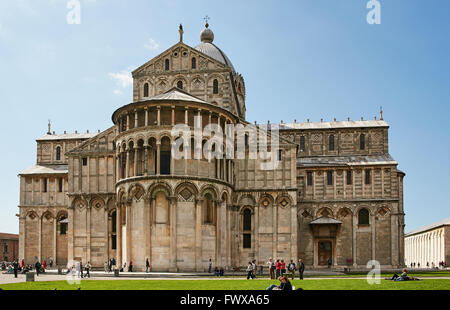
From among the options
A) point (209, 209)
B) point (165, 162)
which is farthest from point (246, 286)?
point (165, 162)

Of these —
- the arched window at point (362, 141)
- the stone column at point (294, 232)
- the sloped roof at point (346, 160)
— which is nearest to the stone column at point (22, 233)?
the stone column at point (294, 232)

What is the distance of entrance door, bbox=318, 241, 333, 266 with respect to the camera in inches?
2186

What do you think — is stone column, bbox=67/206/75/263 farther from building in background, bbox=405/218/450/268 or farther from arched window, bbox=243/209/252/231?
building in background, bbox=405/218/450/268

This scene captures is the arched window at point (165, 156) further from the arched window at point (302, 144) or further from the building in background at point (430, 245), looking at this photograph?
the building in background at point (430, 245)

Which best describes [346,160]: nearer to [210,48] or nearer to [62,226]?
[210,48]

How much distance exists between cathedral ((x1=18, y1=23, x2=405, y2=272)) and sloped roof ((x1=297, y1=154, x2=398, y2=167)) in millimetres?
121

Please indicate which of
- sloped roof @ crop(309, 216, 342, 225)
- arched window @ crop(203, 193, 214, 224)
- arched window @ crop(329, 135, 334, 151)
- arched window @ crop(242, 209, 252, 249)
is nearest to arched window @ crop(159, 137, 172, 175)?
arched window @ crop(203, 193, 214, 224)

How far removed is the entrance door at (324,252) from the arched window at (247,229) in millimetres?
9448

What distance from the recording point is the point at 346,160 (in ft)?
193

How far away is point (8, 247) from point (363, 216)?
6799 cm

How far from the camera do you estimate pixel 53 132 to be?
228 feet
